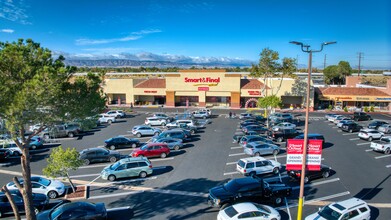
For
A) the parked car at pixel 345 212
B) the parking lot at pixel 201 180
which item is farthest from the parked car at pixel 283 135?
the parked car at pixel 345 212

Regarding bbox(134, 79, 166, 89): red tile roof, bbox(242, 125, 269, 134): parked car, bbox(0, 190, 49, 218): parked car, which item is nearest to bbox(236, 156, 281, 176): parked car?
bbox(242, 125, 269, 134): parked car

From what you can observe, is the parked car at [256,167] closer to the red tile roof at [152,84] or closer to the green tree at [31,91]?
the green tree at [31,91]

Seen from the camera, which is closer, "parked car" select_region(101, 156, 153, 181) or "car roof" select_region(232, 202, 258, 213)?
"car roof" select_region(232, 202, 258, 213)

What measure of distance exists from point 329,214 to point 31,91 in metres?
15.3

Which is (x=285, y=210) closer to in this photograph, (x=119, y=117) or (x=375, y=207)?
(x=375, y=207)

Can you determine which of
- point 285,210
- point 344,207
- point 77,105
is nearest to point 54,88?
point 77,105

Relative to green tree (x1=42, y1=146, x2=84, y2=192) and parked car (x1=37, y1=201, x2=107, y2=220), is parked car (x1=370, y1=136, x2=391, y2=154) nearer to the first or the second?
parked car (x1=37, y1=201, x2=107, y2=220)

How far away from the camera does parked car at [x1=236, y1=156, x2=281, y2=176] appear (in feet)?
70.0

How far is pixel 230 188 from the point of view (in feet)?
55.2

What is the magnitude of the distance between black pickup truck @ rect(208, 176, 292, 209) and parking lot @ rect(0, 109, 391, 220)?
0.59 meters

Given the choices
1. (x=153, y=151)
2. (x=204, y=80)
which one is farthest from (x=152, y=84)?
(x=153, y=151)

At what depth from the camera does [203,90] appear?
59188 mm

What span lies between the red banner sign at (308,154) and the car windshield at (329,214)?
7.32 feet

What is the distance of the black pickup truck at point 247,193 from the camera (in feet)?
52.9
